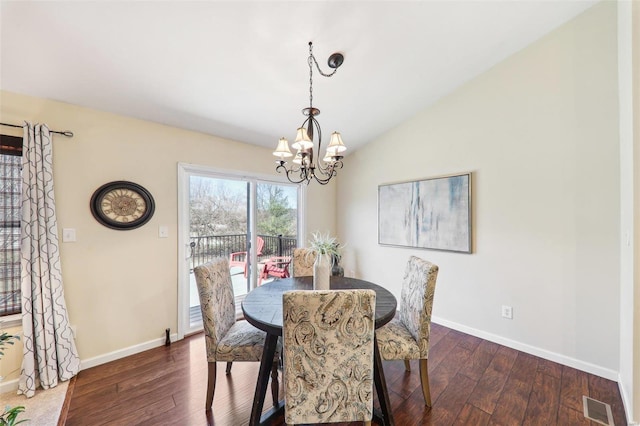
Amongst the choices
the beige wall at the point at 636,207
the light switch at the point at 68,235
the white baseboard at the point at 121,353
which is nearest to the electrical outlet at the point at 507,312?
the beige wall at the point at 636,207

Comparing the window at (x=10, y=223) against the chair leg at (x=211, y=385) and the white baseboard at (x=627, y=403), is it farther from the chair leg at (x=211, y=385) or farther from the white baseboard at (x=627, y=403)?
the white baseboard at (x=627, y=403)

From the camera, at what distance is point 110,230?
7.97 feet

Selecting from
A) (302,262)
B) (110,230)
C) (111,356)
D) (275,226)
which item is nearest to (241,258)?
(275,226)

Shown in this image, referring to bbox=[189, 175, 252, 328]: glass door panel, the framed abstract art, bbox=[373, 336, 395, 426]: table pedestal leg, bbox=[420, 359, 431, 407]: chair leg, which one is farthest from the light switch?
the framed abstract art

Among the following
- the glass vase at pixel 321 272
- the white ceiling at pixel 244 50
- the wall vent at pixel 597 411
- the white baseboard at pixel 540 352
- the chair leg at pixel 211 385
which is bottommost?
the wall vent at pixel 597 411

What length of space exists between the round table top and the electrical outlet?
1.58 metres

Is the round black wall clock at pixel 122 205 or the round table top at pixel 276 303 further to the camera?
the round black wall clock at pixel 122 205

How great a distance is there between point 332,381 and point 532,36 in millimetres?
3385

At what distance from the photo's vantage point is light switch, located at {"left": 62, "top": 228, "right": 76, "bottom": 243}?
2.20 metres

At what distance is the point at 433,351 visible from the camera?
2.61 metres

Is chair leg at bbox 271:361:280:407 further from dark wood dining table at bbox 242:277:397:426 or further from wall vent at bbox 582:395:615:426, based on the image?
wall vent at bbox 582:395:615:426

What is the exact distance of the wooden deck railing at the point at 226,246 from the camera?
3.06 m

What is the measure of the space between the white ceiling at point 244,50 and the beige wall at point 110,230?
0.52 feet

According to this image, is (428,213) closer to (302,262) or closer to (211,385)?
(302,262)
